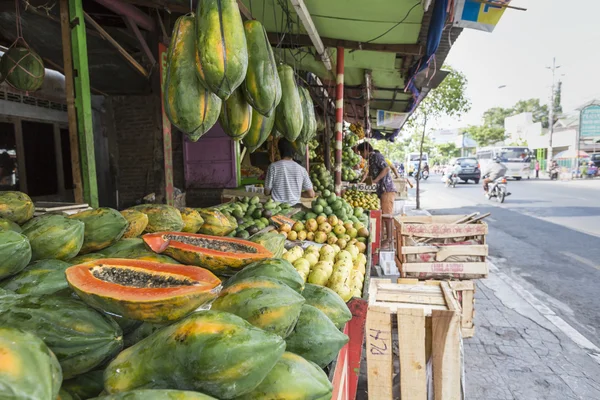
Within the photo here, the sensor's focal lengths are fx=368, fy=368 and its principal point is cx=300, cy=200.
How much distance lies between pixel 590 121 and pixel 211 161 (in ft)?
116

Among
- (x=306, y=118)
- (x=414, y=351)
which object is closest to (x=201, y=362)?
(x=306, y=118)

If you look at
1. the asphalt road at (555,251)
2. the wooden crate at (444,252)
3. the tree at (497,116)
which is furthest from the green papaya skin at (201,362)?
the tree at (497,116)

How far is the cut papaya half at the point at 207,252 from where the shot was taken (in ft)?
4.82

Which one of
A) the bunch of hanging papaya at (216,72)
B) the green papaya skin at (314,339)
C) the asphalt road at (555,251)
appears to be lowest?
the asphalt road at (555,251)

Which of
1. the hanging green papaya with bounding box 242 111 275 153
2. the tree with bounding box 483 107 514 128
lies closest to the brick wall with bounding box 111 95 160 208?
the hanging green papaya with bounding box 242 111 275 153

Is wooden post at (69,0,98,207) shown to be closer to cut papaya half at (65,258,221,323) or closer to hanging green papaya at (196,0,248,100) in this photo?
hanging green papaya at (196,0,248,100)

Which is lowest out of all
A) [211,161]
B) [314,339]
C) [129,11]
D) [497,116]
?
[314,339]

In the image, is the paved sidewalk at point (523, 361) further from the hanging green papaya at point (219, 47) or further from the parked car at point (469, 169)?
the parked car at point (469, 169)

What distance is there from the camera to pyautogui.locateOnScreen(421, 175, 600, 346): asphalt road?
15.7 feet

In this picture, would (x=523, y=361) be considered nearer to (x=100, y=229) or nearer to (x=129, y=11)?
(x=100, y=229)

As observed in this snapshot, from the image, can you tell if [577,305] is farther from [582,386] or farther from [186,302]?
[186,302]

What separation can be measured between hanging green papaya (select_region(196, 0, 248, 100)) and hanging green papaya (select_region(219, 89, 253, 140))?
35 centimetres

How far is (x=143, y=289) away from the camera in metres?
1.00

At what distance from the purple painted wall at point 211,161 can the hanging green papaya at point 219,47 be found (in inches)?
256
